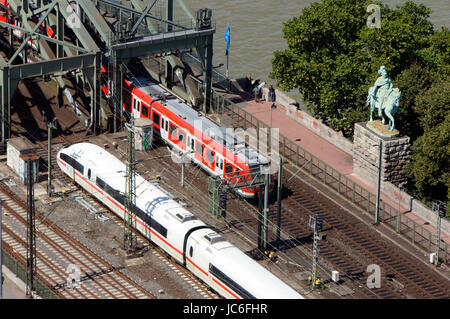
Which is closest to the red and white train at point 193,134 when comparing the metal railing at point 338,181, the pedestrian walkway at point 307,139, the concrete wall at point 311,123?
the metal railing at point 338,181

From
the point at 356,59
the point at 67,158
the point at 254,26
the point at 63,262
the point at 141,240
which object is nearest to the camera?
the point at 63,262

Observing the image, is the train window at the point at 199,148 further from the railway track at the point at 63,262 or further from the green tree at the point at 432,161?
the green tree at the point at 432,161

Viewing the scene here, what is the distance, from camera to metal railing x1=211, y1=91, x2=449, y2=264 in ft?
291

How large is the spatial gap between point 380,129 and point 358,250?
12.7 meters

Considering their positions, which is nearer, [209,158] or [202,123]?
[209,158]

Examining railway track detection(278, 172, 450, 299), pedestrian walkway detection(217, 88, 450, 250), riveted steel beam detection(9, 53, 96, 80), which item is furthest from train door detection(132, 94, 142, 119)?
railway track detection(278, 172, 450, 299)

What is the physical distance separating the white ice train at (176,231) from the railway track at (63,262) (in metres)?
3.95

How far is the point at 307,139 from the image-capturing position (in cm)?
10475

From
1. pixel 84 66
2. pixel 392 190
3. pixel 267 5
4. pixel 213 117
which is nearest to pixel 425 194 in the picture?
pixel 392 190

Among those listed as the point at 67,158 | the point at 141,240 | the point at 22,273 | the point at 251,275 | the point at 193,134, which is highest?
the point at 193,134

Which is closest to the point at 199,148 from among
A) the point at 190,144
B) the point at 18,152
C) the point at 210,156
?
the point at 190,144

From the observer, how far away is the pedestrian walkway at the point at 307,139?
95713mm

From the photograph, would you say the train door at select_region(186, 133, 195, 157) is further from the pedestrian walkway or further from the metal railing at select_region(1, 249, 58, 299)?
the metal railing at select_region(1, 249, 58, 299)

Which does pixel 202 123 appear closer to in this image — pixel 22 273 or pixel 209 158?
pixel 209 158
